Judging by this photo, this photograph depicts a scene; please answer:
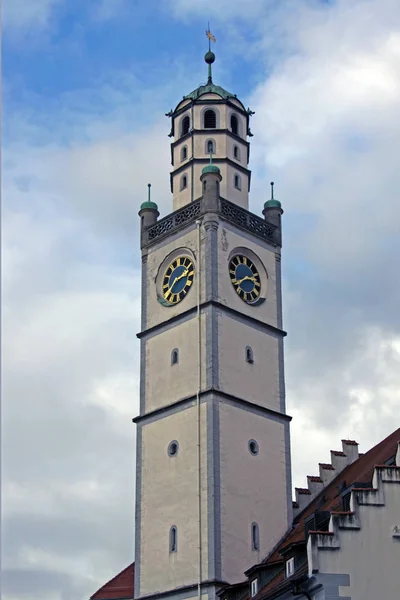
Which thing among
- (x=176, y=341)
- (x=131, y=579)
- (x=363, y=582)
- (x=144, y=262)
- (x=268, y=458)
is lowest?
(x=363, y=582)

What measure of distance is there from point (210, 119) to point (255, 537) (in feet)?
72.2

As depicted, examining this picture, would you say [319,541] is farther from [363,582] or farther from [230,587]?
[230,587]

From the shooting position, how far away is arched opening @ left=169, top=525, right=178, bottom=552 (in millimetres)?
47963

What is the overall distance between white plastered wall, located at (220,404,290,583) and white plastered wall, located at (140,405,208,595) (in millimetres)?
998

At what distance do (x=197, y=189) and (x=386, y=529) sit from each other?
2571 cm

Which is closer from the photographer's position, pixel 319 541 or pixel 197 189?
pixel 319 541

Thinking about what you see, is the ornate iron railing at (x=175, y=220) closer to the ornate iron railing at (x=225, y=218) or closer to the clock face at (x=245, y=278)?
the ornate iron railing at (x=225, y=218)

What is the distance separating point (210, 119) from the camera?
5859 cm

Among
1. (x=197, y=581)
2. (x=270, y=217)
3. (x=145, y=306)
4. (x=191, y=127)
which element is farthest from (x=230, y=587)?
(x=191, y=127)

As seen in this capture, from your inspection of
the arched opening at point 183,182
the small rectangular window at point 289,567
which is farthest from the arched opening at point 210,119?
the small rectangular window at point 289,567

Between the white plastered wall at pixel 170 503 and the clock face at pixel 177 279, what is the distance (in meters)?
5.95

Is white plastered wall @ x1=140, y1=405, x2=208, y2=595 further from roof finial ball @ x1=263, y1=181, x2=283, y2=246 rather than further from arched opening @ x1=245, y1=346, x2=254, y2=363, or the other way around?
roof finial ball @ x1=263, y1=181, x2=283, y2=246

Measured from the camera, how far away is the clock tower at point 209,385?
47656 mm

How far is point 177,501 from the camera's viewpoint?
4866cm
